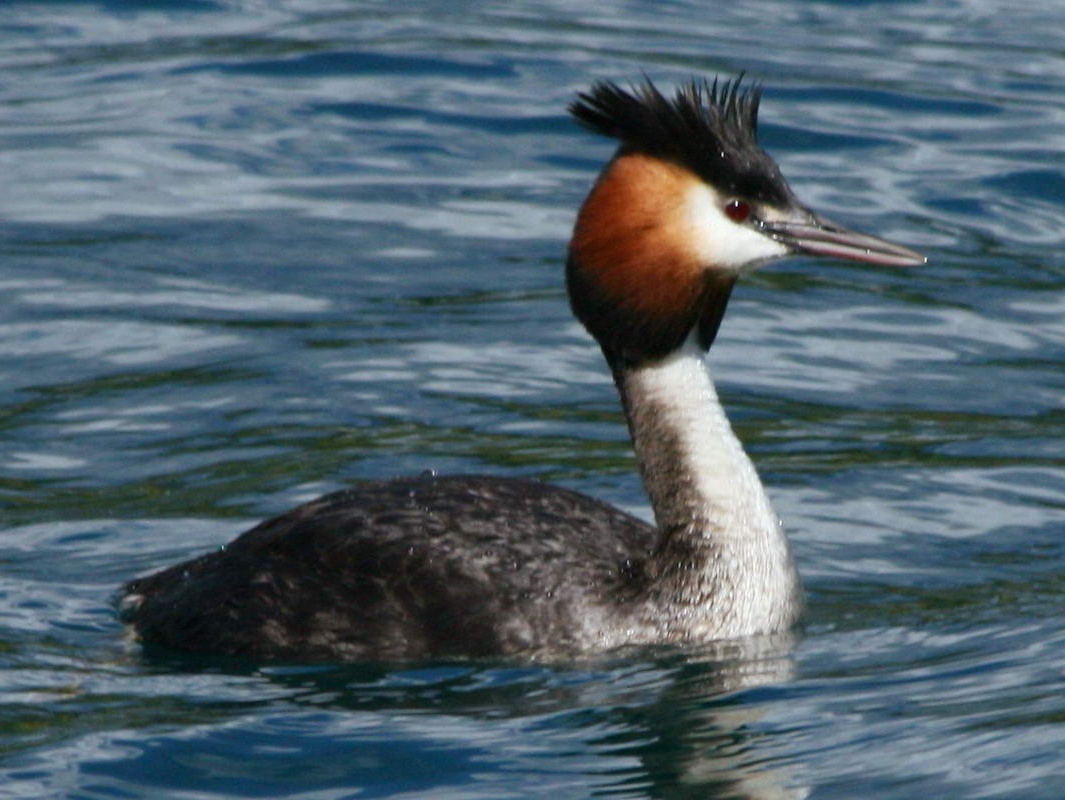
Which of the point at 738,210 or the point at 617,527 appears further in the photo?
the point at 617,527

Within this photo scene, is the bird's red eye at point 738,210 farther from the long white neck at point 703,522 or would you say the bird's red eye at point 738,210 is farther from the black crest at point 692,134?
the long white neck at point 703,522

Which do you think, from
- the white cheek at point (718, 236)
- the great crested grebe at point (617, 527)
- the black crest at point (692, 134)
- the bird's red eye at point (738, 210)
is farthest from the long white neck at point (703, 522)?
the black crest at point (692, 134)

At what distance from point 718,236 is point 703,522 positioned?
3.19 feet

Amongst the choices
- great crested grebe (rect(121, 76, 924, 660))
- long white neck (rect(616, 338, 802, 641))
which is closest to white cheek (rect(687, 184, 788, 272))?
great crested grebe (rect(121, 76, 924, 660))

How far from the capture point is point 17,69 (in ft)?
55.6

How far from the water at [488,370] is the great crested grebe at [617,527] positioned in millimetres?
157

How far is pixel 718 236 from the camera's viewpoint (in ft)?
25.0

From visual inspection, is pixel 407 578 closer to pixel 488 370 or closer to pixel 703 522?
pixel 703 522

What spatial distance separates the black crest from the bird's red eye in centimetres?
3

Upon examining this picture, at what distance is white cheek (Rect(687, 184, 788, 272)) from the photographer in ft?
25.0

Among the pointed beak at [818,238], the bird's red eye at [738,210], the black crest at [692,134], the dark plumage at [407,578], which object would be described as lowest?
the dark plumage at [407,578]

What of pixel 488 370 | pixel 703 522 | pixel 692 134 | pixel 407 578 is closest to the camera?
pixel 692 134

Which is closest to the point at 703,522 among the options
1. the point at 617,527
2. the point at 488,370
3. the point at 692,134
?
the point at 617,527

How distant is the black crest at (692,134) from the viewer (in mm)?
7602
